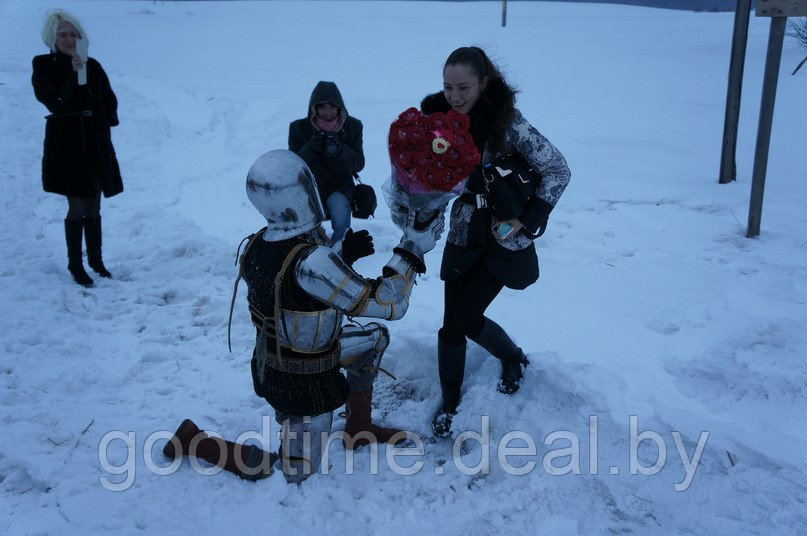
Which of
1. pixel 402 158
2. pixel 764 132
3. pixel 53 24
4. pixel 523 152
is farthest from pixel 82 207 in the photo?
pixel 764 132

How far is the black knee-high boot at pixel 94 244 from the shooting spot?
518 cm

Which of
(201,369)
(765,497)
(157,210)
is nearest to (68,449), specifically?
(201,369)

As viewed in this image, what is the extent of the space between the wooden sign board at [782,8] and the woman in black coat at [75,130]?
5794 mm

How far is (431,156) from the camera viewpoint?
2.45 meters

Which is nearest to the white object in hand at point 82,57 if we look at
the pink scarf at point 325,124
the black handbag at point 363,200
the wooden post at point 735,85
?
the pink scarf at point 325,124

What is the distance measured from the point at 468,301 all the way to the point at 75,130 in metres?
3.81

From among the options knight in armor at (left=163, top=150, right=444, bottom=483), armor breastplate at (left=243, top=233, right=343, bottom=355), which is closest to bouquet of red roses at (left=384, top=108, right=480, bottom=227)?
knight in armor at (left=163, top=150, right=444, bottom=483)

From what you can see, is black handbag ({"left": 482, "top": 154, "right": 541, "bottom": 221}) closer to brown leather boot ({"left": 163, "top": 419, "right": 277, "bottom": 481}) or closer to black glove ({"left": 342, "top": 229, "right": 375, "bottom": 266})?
black glove ({"left": 342, "top": 229, "right": 375, "bottom": 266})

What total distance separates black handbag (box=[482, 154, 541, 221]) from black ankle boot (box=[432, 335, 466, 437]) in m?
0.89

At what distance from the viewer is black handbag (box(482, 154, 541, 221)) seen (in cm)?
288

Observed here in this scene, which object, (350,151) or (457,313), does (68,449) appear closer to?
(457,313)

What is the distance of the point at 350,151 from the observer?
15.5ft

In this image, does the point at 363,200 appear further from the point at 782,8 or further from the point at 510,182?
the point at 782,8

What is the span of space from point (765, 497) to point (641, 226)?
11.5ft
